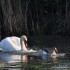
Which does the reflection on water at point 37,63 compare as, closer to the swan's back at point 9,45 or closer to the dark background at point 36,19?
the swan's back at point 9,45

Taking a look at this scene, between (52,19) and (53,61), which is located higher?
(52,19)

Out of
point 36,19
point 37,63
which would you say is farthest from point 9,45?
point 36,19

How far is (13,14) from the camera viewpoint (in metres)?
24.2

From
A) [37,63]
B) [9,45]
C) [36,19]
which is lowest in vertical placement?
[37,63]

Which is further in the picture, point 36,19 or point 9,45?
point 36,19

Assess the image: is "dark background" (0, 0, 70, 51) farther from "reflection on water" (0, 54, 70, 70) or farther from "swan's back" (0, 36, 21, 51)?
"reflection on water" (0, 54, 70, 70)

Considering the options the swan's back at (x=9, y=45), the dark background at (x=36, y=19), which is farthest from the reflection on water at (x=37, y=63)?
the dark background at (x=36, y=19)

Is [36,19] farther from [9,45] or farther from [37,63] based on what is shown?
[37,63]

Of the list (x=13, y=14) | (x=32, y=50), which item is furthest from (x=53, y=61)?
(x=13, y=14)

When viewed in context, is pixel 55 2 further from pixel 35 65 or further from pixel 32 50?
pixel 35 65

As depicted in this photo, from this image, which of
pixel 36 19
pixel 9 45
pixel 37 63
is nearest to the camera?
pixel 37 63

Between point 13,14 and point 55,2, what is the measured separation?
7.69 ft

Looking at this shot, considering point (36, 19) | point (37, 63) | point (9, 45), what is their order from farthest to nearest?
point (36, 19) → point (9, 45) → point (37, 63)

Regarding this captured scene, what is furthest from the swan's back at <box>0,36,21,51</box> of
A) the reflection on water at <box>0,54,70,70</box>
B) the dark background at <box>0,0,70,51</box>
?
the dark background at <box>0,0,70,51</box>
